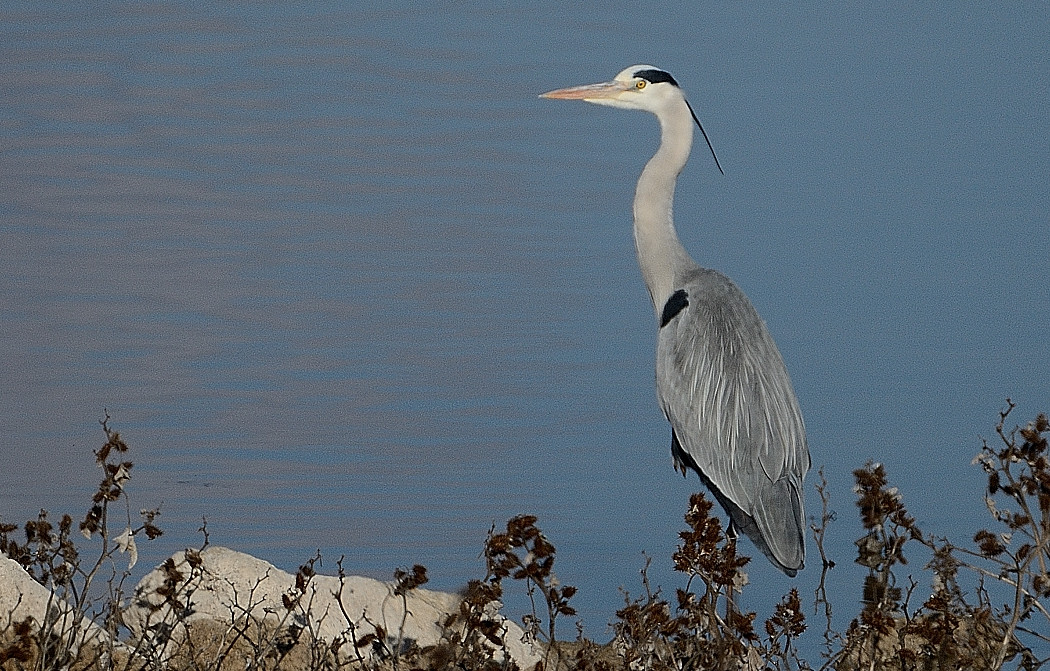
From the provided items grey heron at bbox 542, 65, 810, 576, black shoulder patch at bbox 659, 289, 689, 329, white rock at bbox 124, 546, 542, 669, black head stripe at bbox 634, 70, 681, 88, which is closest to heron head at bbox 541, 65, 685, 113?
black head stripe at bbox 634, 70, 681, 88

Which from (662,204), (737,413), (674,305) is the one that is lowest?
(737,413)

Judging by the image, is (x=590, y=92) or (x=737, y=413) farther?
(x=590, y=92)

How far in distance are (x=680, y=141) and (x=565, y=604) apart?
316cm

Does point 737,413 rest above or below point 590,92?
below

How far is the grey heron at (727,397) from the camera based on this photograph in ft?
14.6

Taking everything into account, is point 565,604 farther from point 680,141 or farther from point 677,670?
point 680,141

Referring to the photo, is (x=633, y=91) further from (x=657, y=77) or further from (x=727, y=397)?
(x=727, y=397)

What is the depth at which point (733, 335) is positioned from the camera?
4688mm

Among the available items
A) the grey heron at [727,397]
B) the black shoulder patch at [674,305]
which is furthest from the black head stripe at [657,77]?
the black shoulder patch at [674,305]

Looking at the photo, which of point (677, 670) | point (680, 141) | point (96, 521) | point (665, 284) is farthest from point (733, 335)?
point (96, 521)

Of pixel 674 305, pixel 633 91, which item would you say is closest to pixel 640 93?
pixel 633 91

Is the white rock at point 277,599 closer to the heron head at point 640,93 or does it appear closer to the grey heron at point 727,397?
the grey heron at point 727,397

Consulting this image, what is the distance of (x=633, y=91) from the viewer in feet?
18.0

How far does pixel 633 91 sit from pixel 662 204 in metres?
0.59
